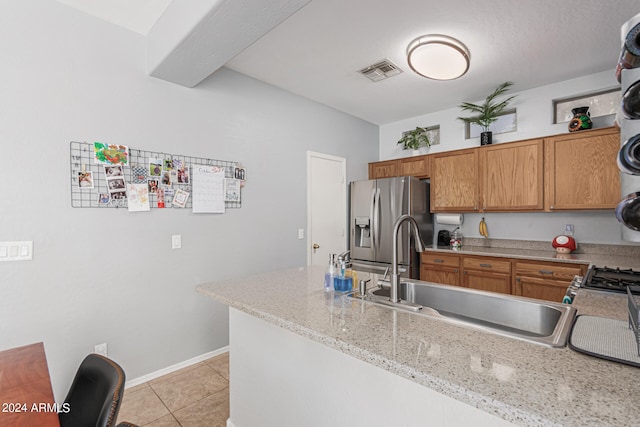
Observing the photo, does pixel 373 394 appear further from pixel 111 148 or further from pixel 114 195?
pixel 111 148

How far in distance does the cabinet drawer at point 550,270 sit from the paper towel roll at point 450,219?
959mm

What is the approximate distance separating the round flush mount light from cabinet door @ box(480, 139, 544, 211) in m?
1.22

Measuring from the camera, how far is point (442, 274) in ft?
11.6

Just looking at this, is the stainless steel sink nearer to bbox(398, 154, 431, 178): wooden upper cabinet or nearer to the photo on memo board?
the photo on memo board

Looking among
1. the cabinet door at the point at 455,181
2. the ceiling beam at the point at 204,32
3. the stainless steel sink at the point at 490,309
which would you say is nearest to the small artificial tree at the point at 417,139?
the cabinet door at the point at 455,181

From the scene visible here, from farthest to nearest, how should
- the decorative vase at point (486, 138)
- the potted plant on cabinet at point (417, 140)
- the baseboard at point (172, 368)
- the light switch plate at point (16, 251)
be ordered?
1. the potted plant on cabinet at point (417, 140)
2. the decorative vase at point (486, 138)
3. the baseboard at point (172, 368)
4. the light switch plate at point (16, 251)

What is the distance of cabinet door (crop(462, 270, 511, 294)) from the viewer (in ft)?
10.1

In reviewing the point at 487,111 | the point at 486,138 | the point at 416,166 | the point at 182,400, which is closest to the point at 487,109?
the point at 487,111

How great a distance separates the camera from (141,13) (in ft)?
7.15

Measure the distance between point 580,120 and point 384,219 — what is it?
2166 mm

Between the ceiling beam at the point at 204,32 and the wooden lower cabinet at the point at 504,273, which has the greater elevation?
the ceiling beam at the point at 204,32

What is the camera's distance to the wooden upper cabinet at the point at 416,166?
3.99 m

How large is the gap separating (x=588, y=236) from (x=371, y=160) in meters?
2.72

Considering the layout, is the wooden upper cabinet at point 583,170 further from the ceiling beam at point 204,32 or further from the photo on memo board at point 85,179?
the photo on memo board at point 85,179
